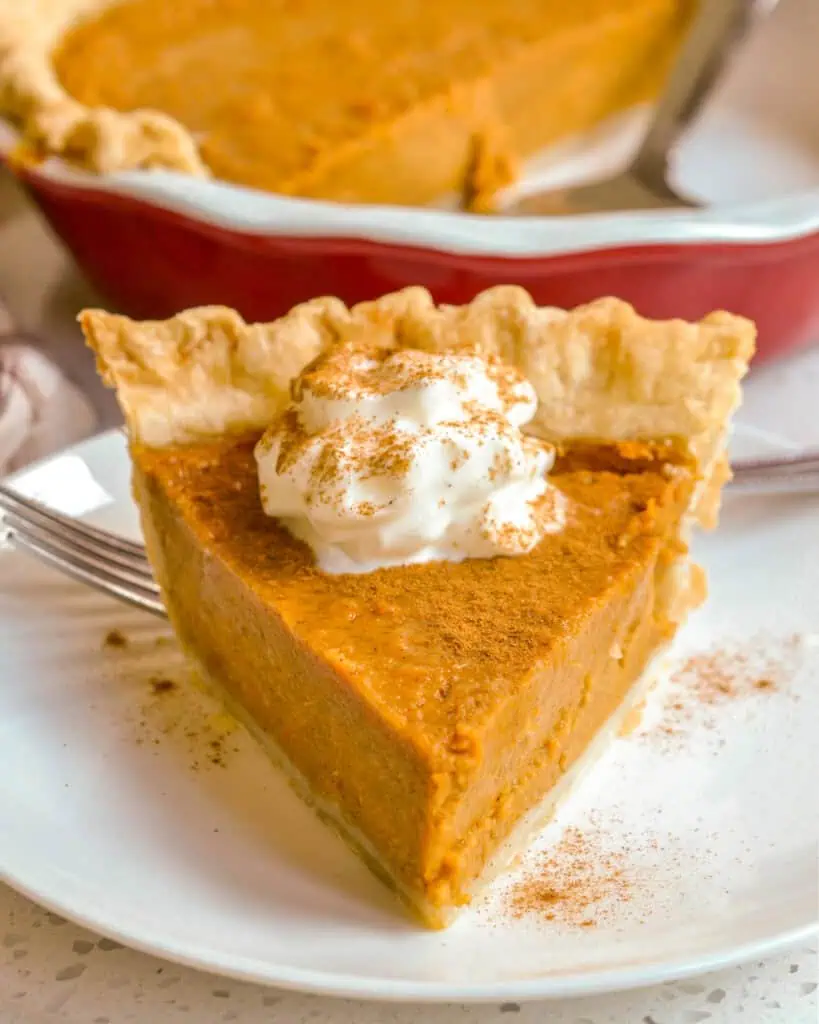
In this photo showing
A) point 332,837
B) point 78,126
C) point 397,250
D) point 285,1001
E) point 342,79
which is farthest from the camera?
point 342,79

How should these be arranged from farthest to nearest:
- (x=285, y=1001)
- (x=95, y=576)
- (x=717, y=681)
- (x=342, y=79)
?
(x=342, y=79)
(x=95, y=576)
(x=717, y=681)
(x=285, y=1001)

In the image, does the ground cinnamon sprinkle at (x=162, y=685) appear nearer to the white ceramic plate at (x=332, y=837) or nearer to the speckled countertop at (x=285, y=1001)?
the white ceramic plate at (x=332, y=837)

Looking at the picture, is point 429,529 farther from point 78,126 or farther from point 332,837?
point 78,126

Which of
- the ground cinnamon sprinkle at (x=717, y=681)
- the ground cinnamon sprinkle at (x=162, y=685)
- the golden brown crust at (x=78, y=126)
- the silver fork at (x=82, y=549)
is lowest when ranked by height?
the ground cinnamon sprinkle at (x=717, y=681)

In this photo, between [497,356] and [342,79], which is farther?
[342,79]

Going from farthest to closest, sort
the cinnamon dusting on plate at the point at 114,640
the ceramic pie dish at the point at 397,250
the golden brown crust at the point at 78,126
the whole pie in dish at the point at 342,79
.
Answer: the whole pie in dish at the point at 342,79
the golden brown crust at the point at 78,126
the ceramic pie dish at the point at 397,250
the cinnamon dusting on plate at the point at 114,640

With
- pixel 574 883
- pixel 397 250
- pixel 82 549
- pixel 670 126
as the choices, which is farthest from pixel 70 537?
pixel 670 126

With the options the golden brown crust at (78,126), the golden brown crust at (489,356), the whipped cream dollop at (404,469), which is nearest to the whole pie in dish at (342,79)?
the golden brown crust at (78,126)
